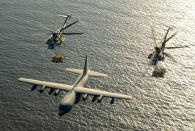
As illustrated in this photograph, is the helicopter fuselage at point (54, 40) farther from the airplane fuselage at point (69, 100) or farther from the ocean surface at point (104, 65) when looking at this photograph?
the airplane fuselage at point (69, 100)

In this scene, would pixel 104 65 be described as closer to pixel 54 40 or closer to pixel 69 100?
pixel 54 40

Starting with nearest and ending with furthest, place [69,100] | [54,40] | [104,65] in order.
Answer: [69,100] < [104,65] < [54,40]

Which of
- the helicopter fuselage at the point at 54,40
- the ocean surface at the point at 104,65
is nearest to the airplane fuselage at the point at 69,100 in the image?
the ocean surface at the point at 104,65

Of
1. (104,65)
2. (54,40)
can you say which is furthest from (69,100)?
(54,40)

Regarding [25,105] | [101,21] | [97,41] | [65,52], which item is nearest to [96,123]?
[25,105]

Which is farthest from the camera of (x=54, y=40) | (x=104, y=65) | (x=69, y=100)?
(x=54, y=40)

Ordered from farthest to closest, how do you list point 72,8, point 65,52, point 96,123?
point 72,8, point 65,52, point 96,123

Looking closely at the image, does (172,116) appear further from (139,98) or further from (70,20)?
(70,20)

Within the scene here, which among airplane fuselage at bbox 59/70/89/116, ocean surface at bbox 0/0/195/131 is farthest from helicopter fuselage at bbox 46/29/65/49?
airplane fuselage at bbox 59/70/89/116

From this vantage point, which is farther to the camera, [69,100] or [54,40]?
[54,40]
